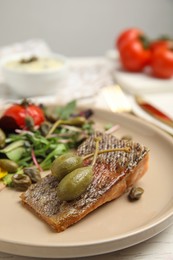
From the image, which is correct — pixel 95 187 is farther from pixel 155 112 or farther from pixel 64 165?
pixel 155 112

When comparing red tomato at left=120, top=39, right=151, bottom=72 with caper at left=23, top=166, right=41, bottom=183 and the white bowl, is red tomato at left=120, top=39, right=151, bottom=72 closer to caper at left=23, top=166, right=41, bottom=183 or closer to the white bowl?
the white bowl

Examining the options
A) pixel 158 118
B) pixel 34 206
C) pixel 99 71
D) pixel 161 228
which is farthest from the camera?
pixel 99 71

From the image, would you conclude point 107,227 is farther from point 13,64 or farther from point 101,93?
point 13,64

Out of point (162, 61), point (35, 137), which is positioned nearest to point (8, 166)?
point (35, 137)

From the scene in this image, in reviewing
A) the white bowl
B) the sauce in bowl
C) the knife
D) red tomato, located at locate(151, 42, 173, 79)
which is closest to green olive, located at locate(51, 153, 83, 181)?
the knife

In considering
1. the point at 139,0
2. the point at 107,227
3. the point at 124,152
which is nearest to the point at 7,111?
the point at 124,152

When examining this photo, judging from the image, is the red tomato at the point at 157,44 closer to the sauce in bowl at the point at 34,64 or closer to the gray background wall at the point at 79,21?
the sauce in bowl at the point at 34,64
